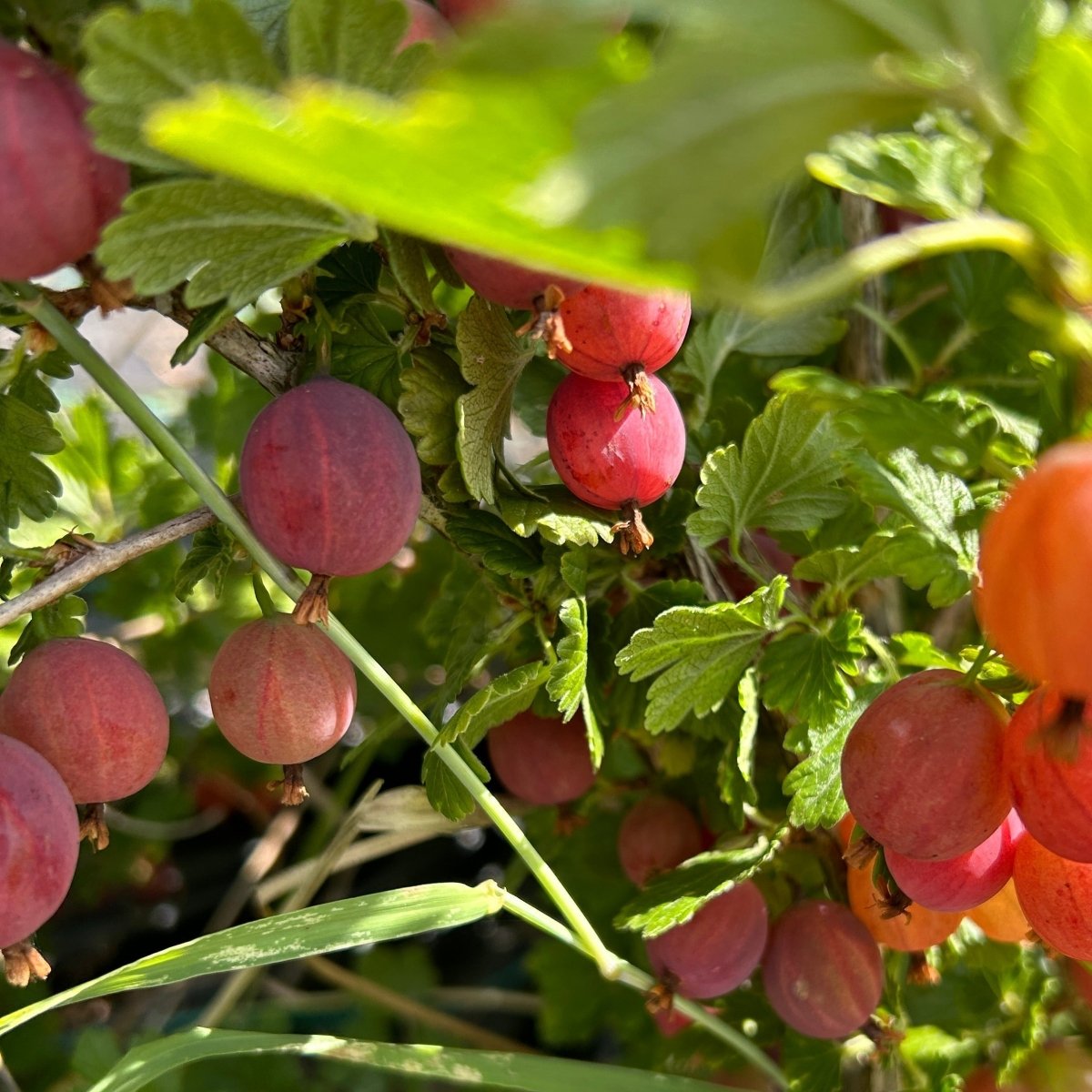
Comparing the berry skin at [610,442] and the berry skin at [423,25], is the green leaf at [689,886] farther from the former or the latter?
the berry skin at [423,25]

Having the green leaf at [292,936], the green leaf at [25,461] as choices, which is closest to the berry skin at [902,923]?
the green leaf at [292,936]

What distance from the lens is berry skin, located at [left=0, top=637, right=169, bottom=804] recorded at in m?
0.43

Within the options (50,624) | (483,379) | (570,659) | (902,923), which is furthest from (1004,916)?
(50,624)

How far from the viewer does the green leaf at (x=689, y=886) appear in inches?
20.8

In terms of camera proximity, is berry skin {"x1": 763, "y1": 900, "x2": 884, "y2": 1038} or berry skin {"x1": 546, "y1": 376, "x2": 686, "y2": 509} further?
berry skin {"x1": 763, "y1": 900, "x2": 884, "y2": 1038}

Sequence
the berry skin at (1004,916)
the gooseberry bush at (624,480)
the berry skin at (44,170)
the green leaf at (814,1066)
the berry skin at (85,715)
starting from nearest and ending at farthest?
1. the gooseberry bush at (624,480)
2. the berry skin at (44,170)
3. the berry skin at (85,715)
4. the berry skin at (1004,916)
5. the green leaf at (814,1066)

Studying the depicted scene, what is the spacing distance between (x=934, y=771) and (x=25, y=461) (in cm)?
42

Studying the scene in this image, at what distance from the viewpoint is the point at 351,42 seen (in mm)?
345

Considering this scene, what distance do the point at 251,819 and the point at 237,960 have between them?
890 millimetres

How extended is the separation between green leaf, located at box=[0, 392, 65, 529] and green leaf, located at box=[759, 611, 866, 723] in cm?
35

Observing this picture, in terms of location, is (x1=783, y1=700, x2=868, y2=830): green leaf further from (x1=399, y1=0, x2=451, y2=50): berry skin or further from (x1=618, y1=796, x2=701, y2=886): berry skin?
(x1=399, y1=0, x2=451, y2=50): berry skin

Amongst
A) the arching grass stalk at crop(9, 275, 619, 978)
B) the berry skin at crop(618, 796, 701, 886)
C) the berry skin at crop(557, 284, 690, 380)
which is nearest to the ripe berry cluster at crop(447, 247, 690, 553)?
the berry skin at crop(557, 284, 690, 380)

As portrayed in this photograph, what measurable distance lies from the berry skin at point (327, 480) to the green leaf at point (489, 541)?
2.5 inches

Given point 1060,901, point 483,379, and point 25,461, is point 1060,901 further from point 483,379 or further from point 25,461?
point 25,461
